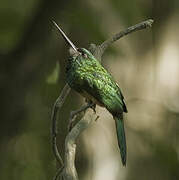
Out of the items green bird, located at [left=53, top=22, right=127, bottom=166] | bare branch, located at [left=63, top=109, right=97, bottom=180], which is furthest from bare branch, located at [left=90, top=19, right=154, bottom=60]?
bare branch, located at [left=63, top=109, right=97, bottom=180]

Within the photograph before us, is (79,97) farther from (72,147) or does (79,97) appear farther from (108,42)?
(72,147)

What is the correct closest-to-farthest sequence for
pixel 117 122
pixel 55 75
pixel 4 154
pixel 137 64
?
1. pixel 117 122
2. pixel 4 154
3. pixel 55 75
4. pixel 137 64

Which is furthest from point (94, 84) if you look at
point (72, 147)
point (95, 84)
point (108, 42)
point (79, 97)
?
point (79, 97)

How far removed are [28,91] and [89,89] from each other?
1.47 m

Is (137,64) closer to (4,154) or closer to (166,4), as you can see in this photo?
(166,4)

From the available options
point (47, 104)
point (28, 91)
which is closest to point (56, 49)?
point (47, 104)

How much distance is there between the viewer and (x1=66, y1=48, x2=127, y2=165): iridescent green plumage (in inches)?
120

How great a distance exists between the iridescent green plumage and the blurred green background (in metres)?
1.23

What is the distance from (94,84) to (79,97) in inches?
71.0

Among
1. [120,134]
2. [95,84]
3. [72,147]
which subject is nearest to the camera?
[72,147]

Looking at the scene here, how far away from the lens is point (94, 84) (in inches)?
124

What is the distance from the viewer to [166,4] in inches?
207

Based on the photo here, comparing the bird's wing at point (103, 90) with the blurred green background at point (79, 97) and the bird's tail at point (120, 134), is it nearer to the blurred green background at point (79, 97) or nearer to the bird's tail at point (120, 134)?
the bird's tail at point (120, 134)

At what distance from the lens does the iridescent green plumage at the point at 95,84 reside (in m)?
3.06
